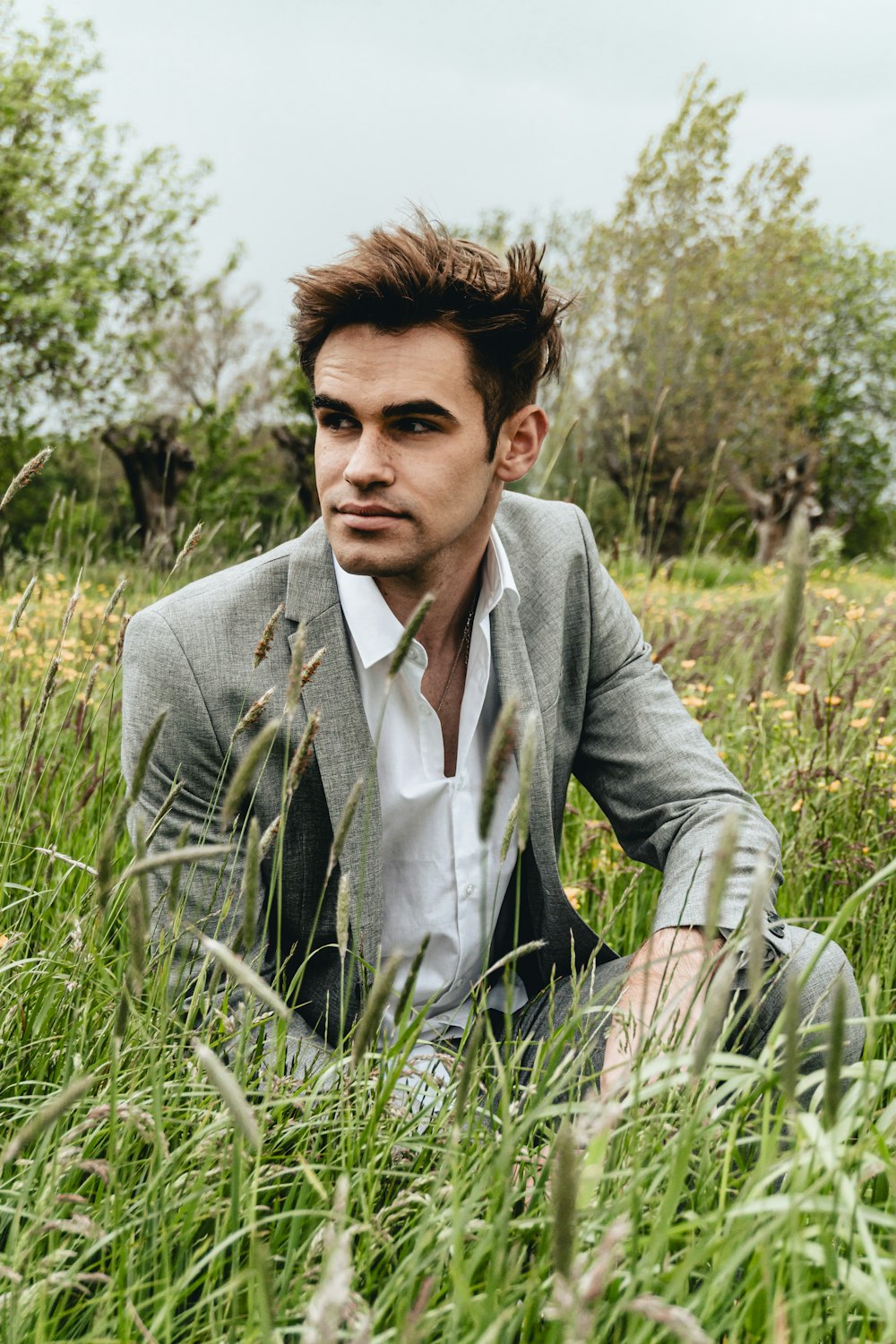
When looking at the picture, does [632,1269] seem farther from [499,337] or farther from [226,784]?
[499,337]

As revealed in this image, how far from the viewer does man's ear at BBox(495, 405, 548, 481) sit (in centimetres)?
237

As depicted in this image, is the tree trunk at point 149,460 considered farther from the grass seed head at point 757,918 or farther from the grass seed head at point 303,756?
the grass seed head at point 757,918

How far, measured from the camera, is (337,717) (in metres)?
2.01

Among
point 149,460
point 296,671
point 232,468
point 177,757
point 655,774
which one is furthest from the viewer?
point 232,468

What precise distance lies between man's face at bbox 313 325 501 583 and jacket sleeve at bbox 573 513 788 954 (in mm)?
527

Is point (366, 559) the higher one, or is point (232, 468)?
point (366, 559)

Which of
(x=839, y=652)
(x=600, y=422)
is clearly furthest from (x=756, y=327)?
(x=839, y=652)

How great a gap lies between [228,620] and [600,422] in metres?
25.8

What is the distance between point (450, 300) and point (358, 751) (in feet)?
2.93

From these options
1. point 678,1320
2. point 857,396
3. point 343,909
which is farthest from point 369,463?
point 857,396

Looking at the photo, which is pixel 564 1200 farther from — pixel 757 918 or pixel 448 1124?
pixel 448 1124

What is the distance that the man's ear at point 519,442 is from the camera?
7.77 feet

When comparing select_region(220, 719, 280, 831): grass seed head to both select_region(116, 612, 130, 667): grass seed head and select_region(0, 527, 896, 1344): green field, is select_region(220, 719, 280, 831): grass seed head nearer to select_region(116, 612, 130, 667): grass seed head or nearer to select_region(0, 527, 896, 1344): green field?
select_region(0, 527, 896, 1344): green field

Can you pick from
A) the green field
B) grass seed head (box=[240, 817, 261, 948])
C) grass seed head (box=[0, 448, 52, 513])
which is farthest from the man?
grass seed head (box=[240, 817, 261, 948])
